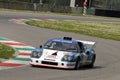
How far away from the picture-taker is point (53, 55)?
16156 millimetres

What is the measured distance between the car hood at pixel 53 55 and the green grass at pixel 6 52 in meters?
2.50

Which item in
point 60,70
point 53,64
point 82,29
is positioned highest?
point 53,64

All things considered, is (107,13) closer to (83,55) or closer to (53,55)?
(83,55)

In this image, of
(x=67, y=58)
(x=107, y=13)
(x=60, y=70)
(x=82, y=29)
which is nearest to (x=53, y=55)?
(x=67, y=58)

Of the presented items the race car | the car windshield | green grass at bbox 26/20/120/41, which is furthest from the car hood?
green grass at bbox 26/20/120/41

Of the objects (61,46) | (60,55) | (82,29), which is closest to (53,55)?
(60,55)

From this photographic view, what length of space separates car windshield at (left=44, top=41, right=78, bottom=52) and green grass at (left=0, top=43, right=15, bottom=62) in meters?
2.14

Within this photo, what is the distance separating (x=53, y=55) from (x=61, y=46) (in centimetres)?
87

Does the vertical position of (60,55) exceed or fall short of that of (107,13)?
it exceeds it

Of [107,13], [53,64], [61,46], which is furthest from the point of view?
[107,13]

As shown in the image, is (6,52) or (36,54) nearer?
(36,54)

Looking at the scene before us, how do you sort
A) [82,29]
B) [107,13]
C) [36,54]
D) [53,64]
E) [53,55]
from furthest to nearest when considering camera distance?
[107,13], [82,29], [36,54], [53,55], [53,64]

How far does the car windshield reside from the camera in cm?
1677

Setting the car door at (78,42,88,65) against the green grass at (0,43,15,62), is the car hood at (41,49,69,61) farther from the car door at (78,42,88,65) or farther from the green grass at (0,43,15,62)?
the green grass at (0,43,15,62)
